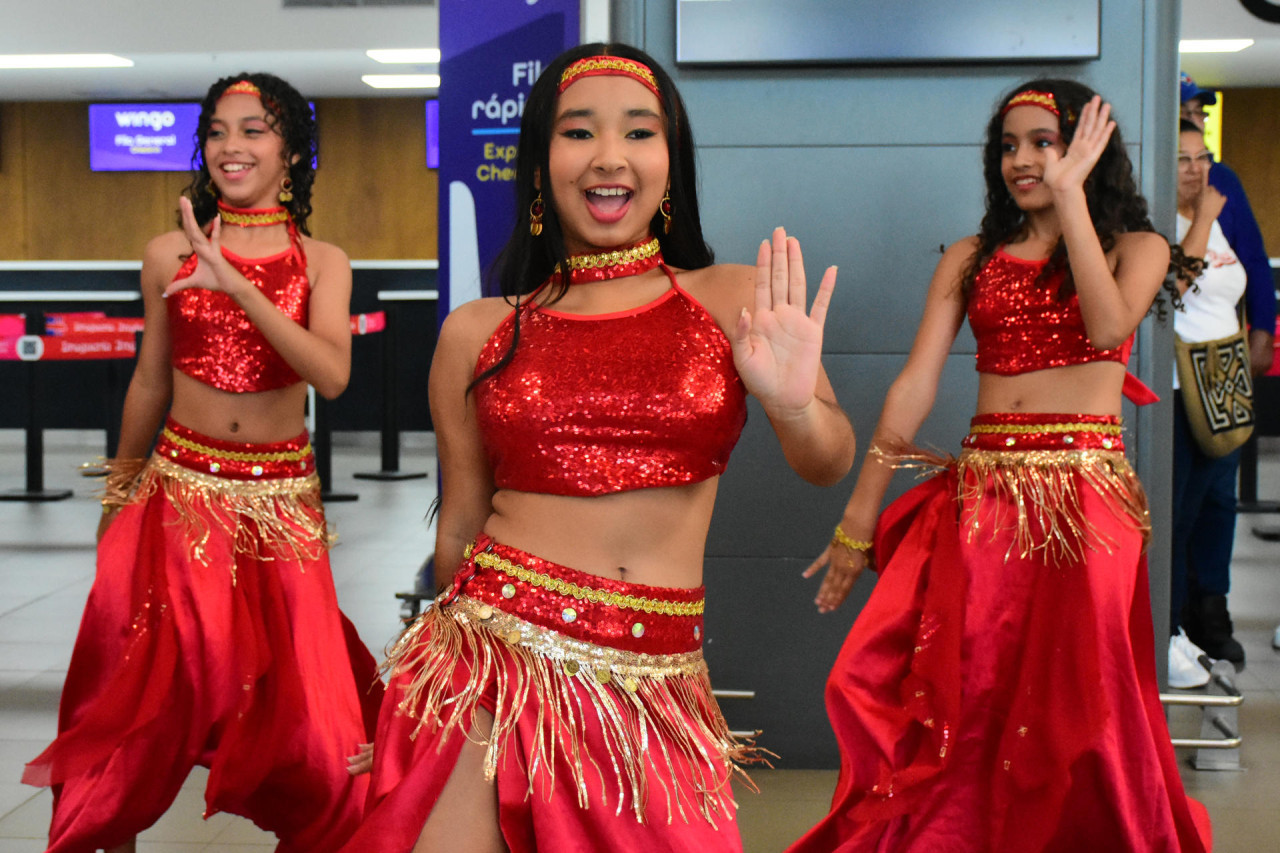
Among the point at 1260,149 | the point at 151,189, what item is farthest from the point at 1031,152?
the point at 151,189

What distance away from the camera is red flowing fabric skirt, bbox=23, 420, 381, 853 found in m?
2.68

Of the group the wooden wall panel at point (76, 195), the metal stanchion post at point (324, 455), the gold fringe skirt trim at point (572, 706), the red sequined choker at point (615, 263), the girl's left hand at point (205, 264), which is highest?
the wooden wall panel at point (76, 195)

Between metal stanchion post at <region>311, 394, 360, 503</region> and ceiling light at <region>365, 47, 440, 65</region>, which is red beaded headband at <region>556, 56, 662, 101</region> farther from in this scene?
ceiling light at <region>365, 47, 440, 65</region>

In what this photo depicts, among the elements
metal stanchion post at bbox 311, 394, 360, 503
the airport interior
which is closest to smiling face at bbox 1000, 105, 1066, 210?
the airport interior

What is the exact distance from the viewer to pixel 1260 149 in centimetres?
1209

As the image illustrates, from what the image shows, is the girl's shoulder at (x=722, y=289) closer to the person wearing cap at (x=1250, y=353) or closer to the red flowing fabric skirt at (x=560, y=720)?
the red flowing fabric skirt at (x=560, y=720)

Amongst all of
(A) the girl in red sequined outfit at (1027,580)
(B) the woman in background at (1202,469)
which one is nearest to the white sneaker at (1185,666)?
(B) the woman in background at (1202,469)

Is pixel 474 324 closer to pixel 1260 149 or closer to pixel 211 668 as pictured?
pixel 211 668

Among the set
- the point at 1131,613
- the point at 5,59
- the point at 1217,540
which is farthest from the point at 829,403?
the point at 5,59

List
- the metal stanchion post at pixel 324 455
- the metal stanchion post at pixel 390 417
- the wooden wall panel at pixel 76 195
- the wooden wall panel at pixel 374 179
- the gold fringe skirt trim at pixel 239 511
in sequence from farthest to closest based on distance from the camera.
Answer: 1. the wooden wall panel at pixel 76 195
2. the wooden wall panel at pixel 374 179
3. the metal stanchion post at pixel 390 417
4. the metal stanchion post at pixel 324 455
5. the gold fringe skirt trim at pixel 239 511

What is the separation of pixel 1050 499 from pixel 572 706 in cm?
130

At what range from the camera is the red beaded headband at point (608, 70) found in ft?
5.75

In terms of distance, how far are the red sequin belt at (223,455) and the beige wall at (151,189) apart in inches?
395

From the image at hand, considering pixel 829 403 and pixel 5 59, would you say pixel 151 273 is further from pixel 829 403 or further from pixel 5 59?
pixel 5 59
